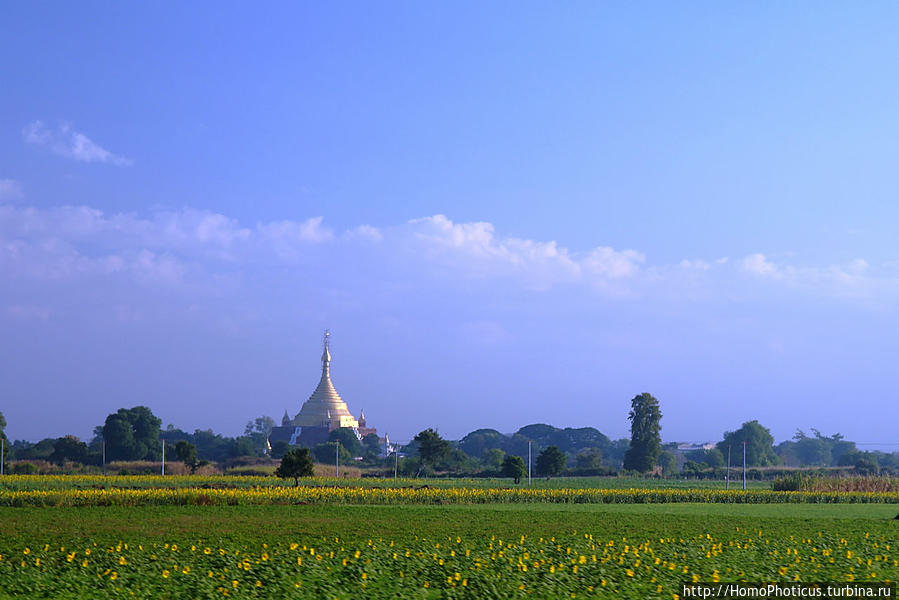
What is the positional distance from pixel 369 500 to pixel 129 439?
4837 cm

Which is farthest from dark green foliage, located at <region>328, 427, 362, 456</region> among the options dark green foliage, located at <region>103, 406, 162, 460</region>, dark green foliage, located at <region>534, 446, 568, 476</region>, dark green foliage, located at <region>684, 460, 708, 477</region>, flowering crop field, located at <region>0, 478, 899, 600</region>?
flowering crop field, located at <region>0, 478, 899, 600</region>

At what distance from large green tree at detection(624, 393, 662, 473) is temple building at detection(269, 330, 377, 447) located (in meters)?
39.7

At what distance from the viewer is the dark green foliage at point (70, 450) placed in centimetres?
7050

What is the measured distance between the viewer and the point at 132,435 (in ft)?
254

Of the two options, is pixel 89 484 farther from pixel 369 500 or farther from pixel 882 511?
pixel 882 511

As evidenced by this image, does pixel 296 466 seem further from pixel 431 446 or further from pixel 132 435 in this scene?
pixel 132 435

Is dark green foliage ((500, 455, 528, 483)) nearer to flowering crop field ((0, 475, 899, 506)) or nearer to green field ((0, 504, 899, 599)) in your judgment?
flowering crop field ((0, 475, 899, 506))

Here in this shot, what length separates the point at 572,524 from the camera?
77.0 ft

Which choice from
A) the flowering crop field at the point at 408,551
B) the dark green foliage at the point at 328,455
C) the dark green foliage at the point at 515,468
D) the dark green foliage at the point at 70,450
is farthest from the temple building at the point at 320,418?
the flowering crop field at the point at 408,551

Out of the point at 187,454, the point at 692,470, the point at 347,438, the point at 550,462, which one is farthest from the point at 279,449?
the point at 550,462

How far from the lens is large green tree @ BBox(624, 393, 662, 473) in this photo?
241ft

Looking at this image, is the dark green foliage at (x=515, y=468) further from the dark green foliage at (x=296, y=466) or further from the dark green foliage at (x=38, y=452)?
the dark green foliage at (x=38, y=452)

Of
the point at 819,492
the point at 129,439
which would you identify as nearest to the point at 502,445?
the point at 129,439

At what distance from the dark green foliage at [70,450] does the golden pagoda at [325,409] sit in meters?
37.5
